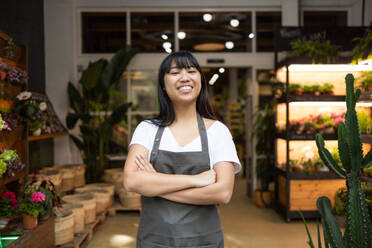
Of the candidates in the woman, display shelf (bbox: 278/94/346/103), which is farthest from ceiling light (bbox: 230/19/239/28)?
the woman

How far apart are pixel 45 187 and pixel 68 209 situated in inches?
25.9

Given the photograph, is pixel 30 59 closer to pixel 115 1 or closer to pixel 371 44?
pixel 115 1

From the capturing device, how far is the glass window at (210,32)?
6.21 meters

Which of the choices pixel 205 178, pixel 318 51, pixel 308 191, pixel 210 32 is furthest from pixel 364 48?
pixel 205 178

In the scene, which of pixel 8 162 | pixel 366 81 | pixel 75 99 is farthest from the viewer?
pixel 75 99

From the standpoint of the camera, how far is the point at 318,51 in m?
4.91

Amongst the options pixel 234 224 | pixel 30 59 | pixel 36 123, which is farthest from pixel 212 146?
pixel 30 59

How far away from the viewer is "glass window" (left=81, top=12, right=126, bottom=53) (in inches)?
241

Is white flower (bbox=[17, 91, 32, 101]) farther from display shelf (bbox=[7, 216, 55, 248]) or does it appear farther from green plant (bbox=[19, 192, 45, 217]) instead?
display shelf (bbox=[7, 216, 55, 248])

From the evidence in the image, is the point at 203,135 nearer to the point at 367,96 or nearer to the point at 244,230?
the point at 367,96

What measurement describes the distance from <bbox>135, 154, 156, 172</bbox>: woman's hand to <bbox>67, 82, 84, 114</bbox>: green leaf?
430cm

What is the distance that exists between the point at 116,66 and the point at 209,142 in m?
4.28

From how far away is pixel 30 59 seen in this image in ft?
17.0

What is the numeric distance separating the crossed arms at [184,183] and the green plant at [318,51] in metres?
3.85
